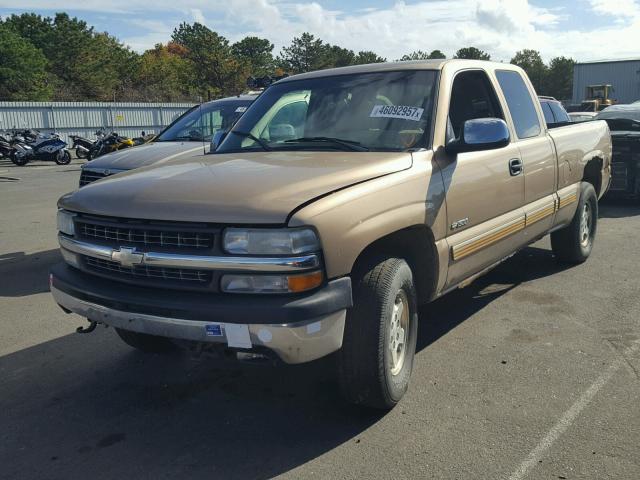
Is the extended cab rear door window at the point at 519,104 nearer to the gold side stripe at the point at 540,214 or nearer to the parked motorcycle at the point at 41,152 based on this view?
the gold side stripe at the point at 540,214

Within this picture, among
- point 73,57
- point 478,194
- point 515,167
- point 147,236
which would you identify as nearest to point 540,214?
point 515,167

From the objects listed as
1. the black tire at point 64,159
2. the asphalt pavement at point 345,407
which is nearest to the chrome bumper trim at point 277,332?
the asphalt pavement at point 345,407

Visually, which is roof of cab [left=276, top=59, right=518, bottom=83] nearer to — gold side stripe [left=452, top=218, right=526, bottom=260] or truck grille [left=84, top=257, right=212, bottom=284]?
gold side stripe [left=452, top=218, right=526, bottom=260]

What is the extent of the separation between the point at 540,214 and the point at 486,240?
3.72ft

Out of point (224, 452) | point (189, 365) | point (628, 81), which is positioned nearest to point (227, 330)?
point (224, 452)

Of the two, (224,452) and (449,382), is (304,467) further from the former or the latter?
(449,382)

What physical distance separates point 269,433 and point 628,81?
2076 inches

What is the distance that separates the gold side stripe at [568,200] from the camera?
567cm

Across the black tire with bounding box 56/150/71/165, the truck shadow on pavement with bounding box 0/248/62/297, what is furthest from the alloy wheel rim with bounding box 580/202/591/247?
the black tire with bounding box 56/150/71/165

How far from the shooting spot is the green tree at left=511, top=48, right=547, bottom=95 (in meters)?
87.6

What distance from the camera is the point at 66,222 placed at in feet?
11.9

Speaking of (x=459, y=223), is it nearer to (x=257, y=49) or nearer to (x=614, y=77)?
(x=614, y=77)

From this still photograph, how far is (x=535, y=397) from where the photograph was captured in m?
3.65

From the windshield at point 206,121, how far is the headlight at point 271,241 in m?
5.14
